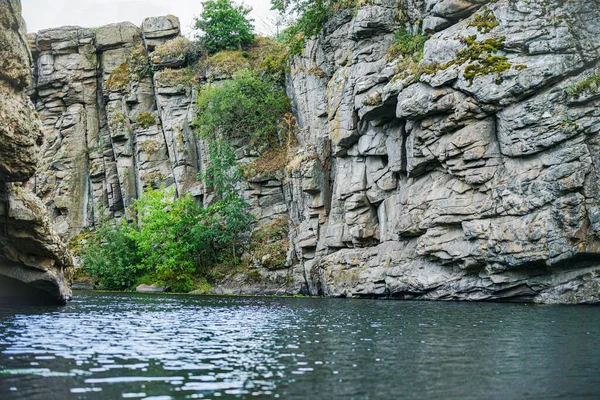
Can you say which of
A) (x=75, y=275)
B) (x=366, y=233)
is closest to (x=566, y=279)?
(x=366, y=233)

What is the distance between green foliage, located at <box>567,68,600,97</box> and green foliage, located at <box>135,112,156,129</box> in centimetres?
4954

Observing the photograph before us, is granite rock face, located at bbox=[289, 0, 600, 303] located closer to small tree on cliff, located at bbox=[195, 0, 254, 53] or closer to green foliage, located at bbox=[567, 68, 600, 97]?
green foliage, located at bbox=[567, 68, 600, 97]

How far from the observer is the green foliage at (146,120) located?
69925mm

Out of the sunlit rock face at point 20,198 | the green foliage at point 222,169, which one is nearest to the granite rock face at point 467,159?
the green foliage at point 222,169

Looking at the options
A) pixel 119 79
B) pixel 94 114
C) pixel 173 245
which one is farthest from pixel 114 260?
pixel 119 79

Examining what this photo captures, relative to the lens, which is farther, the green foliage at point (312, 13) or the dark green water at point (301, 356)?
the green foliage at point (312, 13)

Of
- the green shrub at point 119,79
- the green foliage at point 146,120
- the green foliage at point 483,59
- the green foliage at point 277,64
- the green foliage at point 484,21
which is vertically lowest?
the green foliage at point 483,59

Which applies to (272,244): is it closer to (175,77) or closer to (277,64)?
(277,64)

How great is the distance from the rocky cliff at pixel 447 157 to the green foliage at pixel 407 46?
0.81ft

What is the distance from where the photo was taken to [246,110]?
5997 cm

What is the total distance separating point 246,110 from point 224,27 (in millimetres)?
14702

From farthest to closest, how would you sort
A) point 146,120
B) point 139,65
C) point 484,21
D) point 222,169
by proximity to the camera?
point 139,65 → point 146,120 → point 222,169 → point 484,21

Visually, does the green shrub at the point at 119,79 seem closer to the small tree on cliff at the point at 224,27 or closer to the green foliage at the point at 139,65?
the green foliage at the point at 139,65

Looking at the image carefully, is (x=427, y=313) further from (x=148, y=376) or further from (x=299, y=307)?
(x=148, y=376)
